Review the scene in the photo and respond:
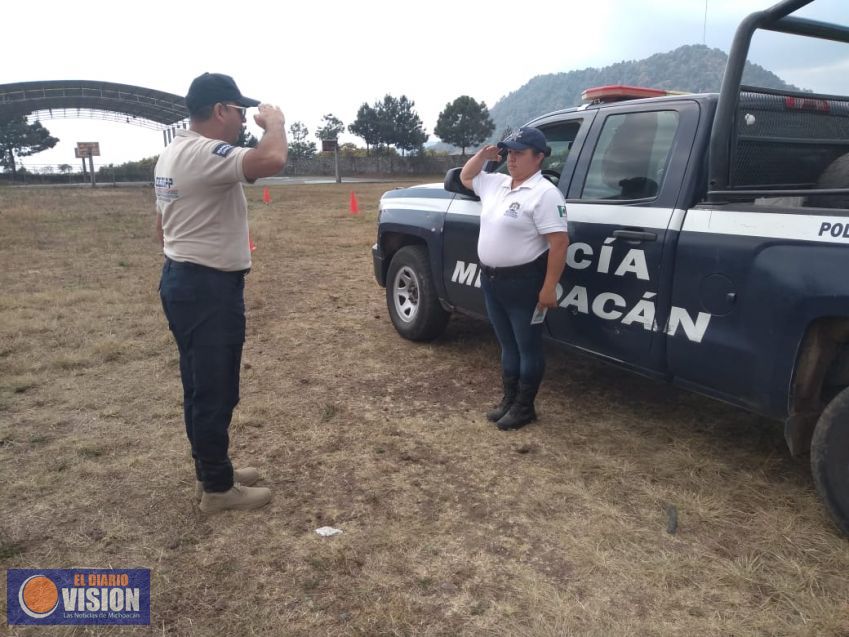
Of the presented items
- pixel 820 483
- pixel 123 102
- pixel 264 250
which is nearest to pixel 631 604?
pixel 820 483

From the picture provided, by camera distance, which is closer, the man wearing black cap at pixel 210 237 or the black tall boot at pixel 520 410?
the man wearing black cap at pixel 210 237

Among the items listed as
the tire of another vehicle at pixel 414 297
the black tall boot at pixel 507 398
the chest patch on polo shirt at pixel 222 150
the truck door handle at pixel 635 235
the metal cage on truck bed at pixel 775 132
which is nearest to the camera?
the chest patch on polo shirt at pixel 222 150

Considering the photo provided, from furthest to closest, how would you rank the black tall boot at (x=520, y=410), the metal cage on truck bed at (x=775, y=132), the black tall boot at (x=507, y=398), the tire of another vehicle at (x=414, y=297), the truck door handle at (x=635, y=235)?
the tire of another vehicle at (x=414, y=297) < the black tall boot at (x=507, y=398) < the black tall boot at (x=520, y=410) < the truck door handle at (x=635, y=235) < the metal cage on truck bed at (x=775, y=132)

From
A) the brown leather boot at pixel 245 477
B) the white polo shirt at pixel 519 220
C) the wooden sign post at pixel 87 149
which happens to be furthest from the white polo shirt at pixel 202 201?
the wooden sign post at pixel 87 149

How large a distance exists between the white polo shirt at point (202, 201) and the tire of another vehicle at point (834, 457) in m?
2.56

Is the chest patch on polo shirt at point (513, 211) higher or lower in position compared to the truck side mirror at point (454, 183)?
lower

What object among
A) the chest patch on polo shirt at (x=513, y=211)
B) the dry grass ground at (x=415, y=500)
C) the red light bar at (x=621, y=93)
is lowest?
the dry grass ground at (x=415, y=500)

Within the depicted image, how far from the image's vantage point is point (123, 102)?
5009 cm

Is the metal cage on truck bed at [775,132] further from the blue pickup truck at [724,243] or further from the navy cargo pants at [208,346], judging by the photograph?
the navy cargo pants at [208,346]

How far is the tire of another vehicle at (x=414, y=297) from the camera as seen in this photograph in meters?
5.11

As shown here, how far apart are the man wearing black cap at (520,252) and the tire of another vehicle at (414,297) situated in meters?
1.31

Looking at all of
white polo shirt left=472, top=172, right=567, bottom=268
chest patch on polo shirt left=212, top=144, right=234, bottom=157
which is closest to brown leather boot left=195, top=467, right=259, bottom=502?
chest patch on polo shirt left=212, top=144, right=234, bottom=157

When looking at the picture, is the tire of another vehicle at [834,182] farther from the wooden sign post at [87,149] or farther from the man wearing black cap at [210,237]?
the wooden sign post at [87,149]

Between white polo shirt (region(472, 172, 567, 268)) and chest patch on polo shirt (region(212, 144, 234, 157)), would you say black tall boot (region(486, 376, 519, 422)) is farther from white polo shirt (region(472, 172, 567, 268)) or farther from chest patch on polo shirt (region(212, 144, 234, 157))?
chest patch on polo shirt (region(212, 144, 234, 157))
